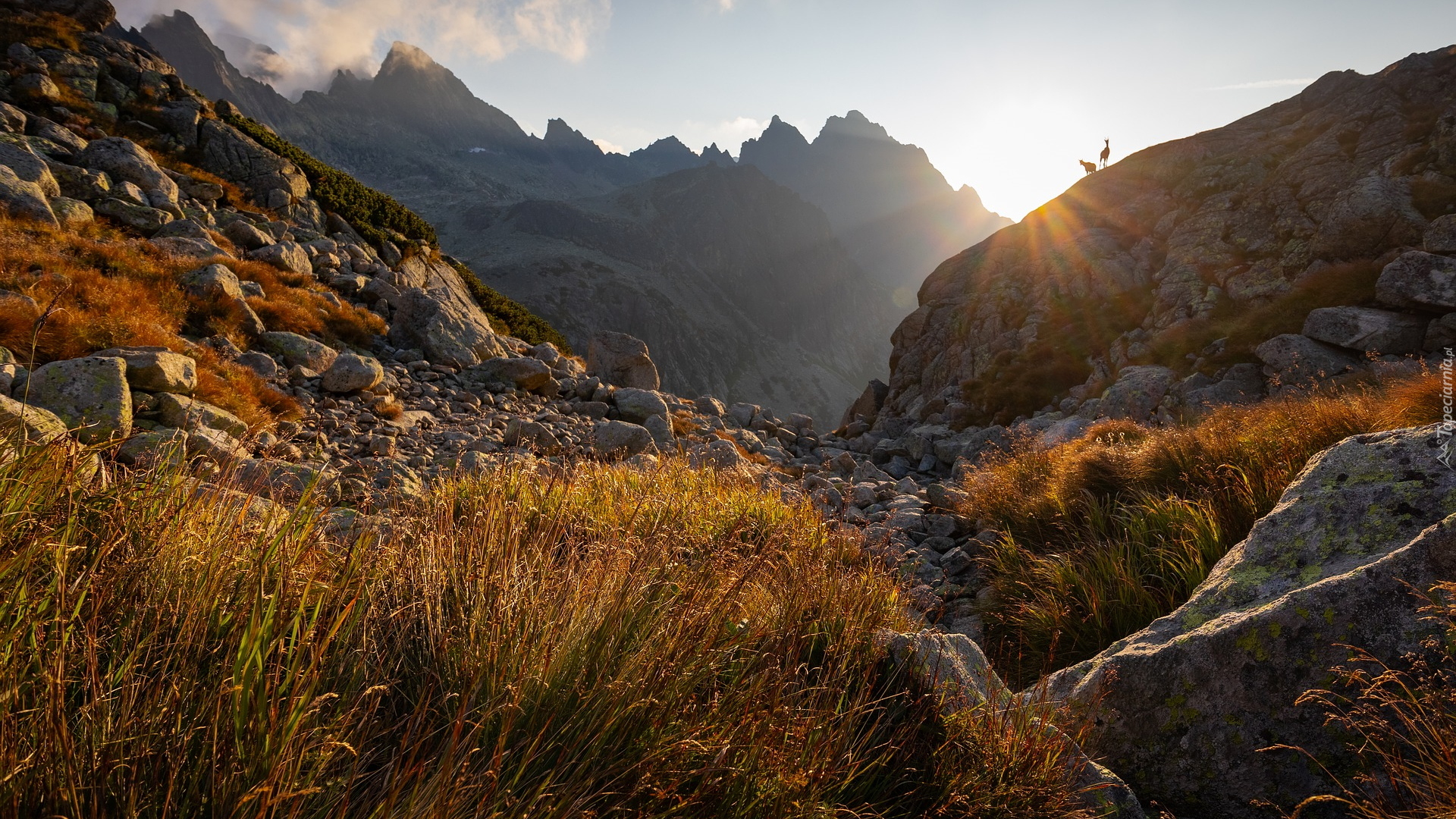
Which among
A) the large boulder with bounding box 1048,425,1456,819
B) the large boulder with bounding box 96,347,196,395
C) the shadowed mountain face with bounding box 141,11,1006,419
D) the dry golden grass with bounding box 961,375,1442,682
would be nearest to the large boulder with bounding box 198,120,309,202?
the large boulder with bounding box 96,347,196,395

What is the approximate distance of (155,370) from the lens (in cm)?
622

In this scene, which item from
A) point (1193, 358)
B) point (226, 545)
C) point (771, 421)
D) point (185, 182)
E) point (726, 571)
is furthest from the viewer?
point (771, 421)

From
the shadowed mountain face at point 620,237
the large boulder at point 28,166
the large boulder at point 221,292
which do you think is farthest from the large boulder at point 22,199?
the shadowed mountain face at point 620,237

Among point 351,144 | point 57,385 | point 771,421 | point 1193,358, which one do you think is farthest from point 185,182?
point 351,144

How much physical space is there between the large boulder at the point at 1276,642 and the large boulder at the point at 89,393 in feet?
26.3

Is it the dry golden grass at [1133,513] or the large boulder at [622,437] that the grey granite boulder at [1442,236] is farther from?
the large boulder at [622,437]

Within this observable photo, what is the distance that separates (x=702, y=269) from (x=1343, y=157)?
13759cm

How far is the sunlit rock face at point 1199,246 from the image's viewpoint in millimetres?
17500

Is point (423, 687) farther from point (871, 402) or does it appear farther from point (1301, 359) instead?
point (871, 402)

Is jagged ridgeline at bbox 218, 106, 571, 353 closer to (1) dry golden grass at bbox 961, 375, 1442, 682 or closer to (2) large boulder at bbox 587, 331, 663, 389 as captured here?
(2) large boulder at bbox 587, 331, 663, 389

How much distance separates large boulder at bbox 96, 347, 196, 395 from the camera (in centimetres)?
618

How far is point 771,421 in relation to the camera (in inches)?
772

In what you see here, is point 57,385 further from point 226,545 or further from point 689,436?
point 689,436


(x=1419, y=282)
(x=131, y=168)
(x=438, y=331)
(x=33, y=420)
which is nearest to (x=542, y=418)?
(x=438, y=331)
